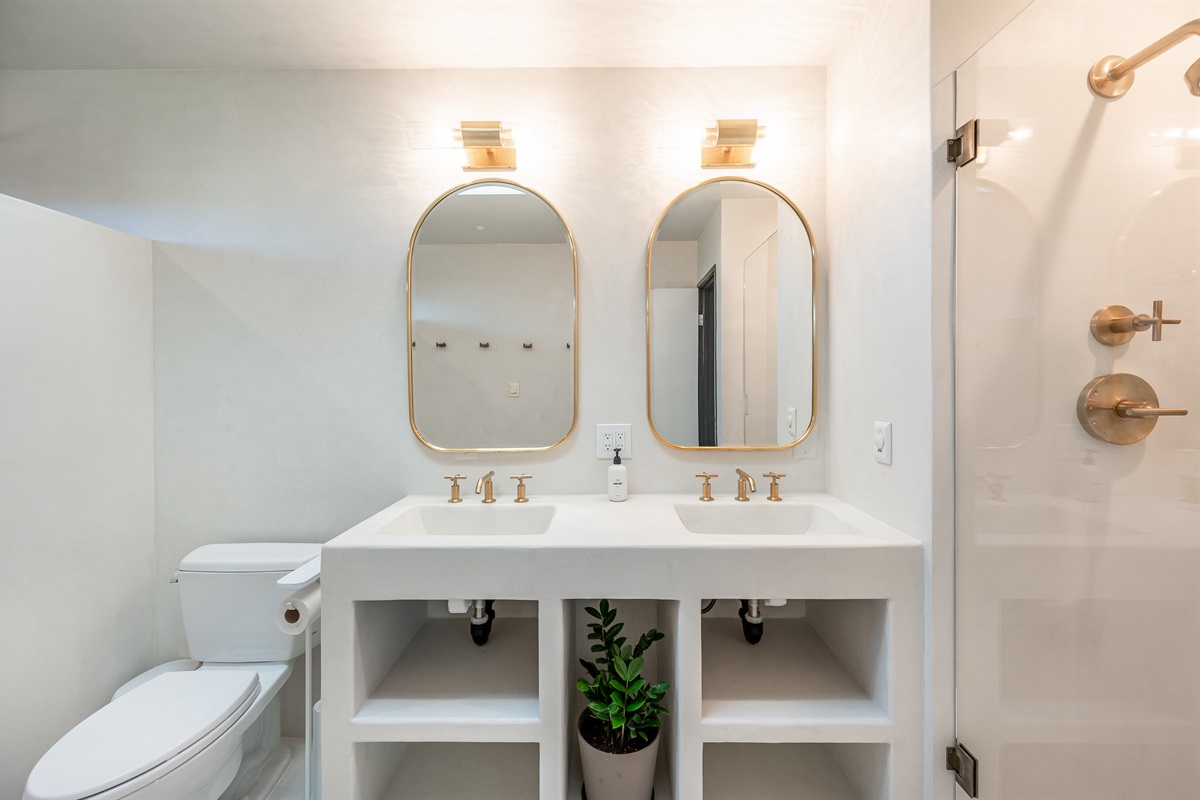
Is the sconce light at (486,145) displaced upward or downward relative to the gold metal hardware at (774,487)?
upward

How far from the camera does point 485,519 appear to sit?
5.29 ft

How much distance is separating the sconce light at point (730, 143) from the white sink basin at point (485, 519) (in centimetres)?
126

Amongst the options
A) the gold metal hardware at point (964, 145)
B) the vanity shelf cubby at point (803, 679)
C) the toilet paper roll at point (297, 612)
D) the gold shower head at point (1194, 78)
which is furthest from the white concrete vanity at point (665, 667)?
the gold shower head at point (1194, 78)

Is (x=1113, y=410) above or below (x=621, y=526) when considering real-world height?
above

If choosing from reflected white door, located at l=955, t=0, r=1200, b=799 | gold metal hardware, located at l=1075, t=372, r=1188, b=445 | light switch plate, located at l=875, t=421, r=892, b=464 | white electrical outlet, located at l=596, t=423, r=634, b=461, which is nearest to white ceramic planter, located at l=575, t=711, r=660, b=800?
reflected white door, located at l=955, t=0, r=1200, b=799

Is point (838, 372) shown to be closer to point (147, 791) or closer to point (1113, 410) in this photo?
point (1113, 410)

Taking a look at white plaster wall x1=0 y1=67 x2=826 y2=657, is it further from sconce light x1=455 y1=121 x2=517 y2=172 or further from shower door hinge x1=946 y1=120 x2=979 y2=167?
shower door hinge x1=946 y1=120 x2=979 y2=167

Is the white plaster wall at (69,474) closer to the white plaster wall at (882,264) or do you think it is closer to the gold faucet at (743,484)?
the gold faucet at (743,484)

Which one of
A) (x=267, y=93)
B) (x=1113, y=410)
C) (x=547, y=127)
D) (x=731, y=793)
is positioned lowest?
(x=731, y=793)

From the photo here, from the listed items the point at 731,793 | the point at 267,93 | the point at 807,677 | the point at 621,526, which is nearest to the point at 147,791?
the point at 621,526

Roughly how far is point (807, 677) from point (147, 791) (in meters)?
1.56

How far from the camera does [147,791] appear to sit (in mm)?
1114

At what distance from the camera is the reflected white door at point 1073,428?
3.10 feet

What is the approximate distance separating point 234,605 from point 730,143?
2104 millimetres
